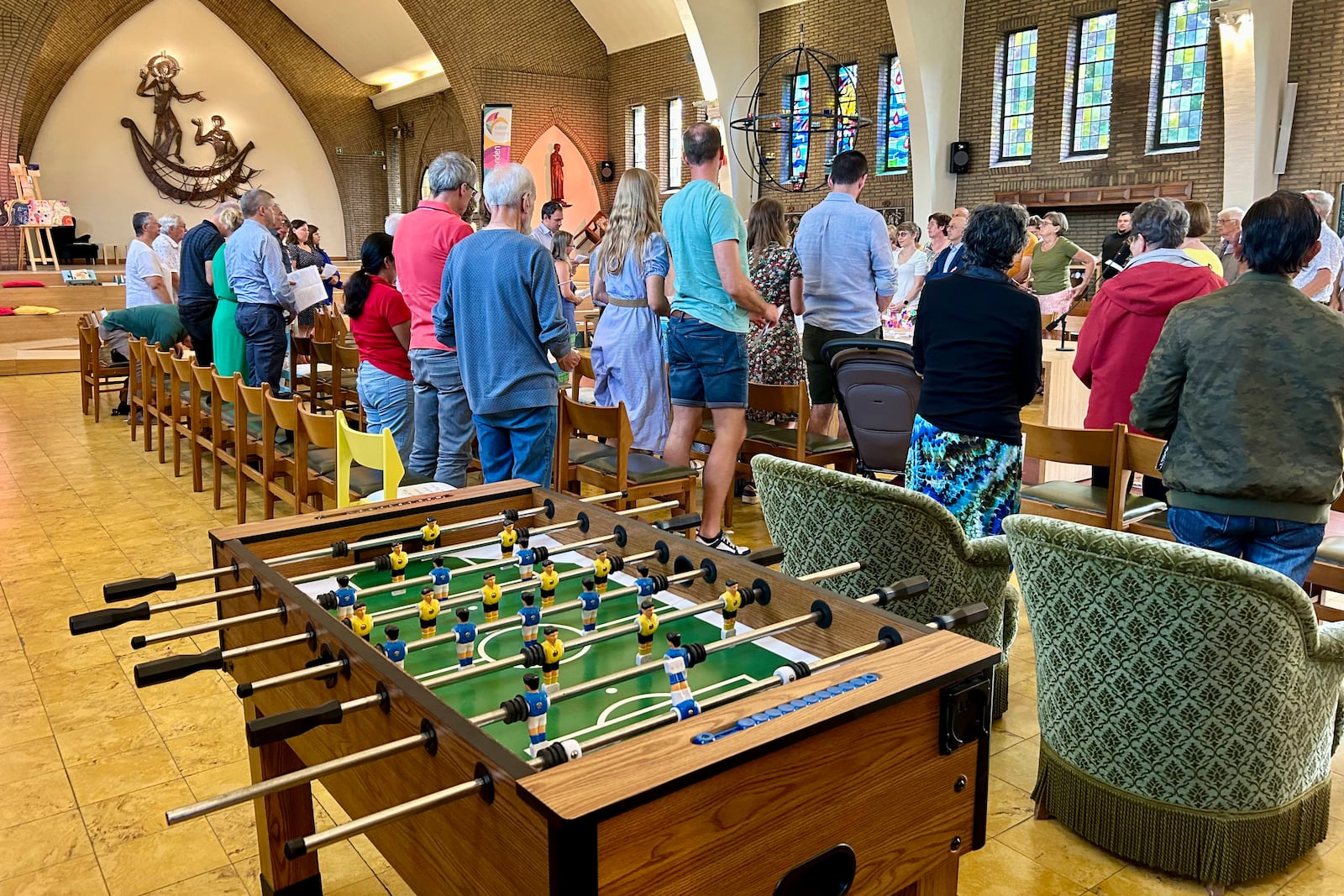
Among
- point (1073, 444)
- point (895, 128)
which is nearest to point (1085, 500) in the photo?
point (1073, 444)

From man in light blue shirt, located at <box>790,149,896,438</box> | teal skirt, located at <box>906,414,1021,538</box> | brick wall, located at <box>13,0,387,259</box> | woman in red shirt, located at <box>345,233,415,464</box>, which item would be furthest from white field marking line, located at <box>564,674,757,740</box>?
brick wall, located at <box>13,0,387,259</box>

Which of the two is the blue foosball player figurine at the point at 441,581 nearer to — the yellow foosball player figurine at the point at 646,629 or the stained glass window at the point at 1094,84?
the yellow foosball player figurine at the point at 646,629

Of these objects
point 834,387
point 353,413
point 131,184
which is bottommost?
point 353,413

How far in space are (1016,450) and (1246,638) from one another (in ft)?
3.96

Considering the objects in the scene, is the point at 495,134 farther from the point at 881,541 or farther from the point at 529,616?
the point at 529,616

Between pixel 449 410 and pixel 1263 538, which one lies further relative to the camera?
pixel 449 410

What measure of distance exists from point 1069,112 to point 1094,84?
416 millimetres

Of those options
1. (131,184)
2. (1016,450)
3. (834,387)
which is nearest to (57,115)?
(131,184)

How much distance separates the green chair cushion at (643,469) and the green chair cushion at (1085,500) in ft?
4.45

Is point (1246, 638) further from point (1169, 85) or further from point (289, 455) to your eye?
point (1169, 85)

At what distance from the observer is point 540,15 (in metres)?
19.0

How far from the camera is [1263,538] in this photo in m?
2.49

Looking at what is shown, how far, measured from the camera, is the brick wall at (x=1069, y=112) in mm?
11875

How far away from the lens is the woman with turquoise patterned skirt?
2.92 metres
